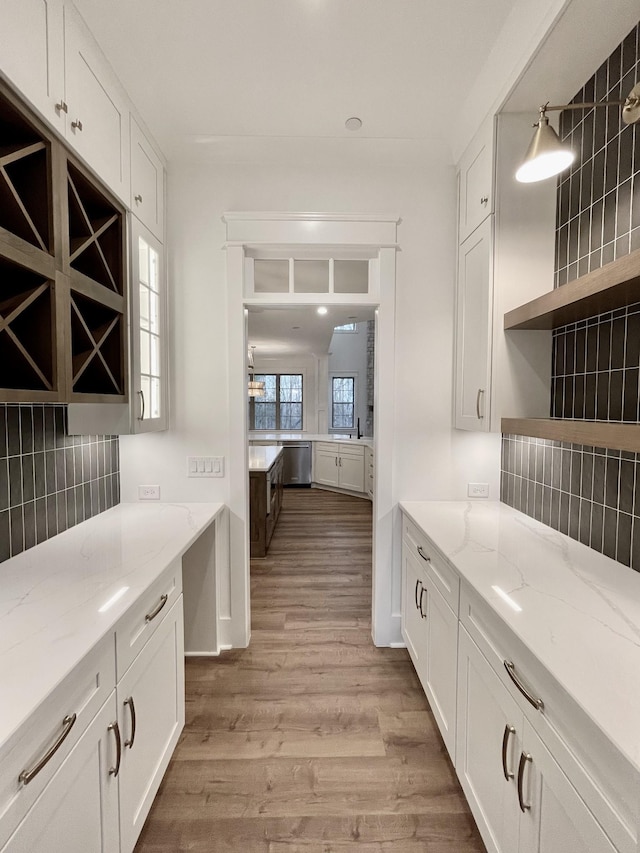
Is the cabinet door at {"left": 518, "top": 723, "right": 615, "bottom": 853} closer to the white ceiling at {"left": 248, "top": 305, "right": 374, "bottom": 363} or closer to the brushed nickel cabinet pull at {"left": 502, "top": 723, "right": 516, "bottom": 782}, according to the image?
the brushed nickel cabinet pull at {"left": 502, "top": 723, "right": 516, "bottom": 782}

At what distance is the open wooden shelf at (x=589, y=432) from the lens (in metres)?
1.11

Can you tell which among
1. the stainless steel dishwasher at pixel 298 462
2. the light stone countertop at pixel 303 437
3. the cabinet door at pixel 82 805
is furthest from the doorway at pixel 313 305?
the stainless steel dishwasher at pixel 298 462

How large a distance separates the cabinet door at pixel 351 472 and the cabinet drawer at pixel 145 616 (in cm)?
531

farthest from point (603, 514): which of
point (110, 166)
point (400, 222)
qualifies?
point (110, 166)

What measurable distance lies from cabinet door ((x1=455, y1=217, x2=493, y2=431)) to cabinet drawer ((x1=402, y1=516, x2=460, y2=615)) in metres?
0.61

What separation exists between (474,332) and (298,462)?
5911mm

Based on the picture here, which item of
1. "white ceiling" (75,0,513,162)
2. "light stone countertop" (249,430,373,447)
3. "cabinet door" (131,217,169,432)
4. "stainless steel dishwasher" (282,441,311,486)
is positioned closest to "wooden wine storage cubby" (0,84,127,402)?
"cabinet door" (131,217,169,432)

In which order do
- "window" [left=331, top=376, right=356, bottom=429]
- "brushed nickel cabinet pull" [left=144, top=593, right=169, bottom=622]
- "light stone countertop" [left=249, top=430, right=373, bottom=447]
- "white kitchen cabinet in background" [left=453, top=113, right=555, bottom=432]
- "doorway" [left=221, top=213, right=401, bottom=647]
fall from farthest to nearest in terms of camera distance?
"window" [left=331, top=376, right=356, bottom=429]
"light stone countertop" [left=249, top=430, right=373, bottom=447]
"doorway" [left=221, top=213, right=401, bottom=647]
"white kitchen cabinet in background" [left=453, top=113, right=555, bottom=432]
"brushed nickel cabinet pull" [left=144, top=593, right=169, bottom=622]

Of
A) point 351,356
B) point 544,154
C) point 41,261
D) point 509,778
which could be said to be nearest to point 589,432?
point 544,154

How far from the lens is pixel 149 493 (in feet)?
8.02

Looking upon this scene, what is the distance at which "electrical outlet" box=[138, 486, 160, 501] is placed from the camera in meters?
2.44

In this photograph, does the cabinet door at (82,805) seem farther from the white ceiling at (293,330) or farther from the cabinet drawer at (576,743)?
the white ceiling at (293,330)

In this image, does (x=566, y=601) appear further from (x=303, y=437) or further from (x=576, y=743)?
(x=303, y=437)

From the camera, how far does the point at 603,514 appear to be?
1614 mm
